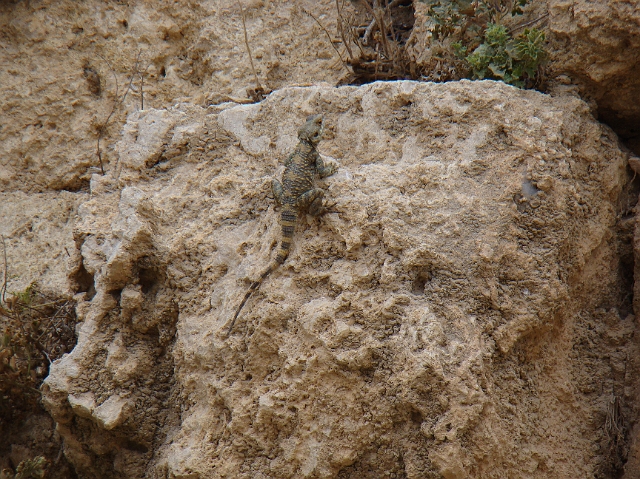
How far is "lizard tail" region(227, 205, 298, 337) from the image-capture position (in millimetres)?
2961

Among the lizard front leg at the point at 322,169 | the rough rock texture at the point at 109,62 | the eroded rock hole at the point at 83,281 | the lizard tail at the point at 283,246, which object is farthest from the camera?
the rough rock texture at the point at 109,62

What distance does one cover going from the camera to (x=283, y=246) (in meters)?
2.98

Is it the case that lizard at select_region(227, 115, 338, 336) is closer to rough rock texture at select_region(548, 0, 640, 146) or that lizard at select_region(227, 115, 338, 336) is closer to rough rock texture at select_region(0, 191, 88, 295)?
rough rock texture at select_region(548, 0, 640, 146)

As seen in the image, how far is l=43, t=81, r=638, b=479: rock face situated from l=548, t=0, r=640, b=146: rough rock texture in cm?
20

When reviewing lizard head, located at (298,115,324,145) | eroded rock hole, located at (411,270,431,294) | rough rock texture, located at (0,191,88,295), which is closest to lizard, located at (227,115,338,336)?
→ lizard head, located at (298,115,324,145)

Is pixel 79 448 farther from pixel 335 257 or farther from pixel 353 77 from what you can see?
pixel 353 77

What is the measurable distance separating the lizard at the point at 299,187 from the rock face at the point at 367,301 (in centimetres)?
7

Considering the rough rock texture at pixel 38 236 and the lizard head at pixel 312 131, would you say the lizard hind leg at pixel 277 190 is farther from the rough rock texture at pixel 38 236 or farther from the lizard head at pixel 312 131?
the rough rock texture at pixel 38 236

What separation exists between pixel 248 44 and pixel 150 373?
2.86 metres

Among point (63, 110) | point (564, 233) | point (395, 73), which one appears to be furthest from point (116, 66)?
point (564, 233)

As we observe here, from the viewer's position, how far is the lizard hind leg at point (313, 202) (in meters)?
2.98

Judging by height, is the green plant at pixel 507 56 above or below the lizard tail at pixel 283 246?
above

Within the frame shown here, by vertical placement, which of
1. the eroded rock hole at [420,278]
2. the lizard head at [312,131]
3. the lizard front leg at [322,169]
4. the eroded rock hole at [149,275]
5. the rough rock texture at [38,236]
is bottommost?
the rough rock texture at [38,236]

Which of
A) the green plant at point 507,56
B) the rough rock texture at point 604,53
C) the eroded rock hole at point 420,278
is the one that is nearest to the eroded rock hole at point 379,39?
the green plant at point 507,56
